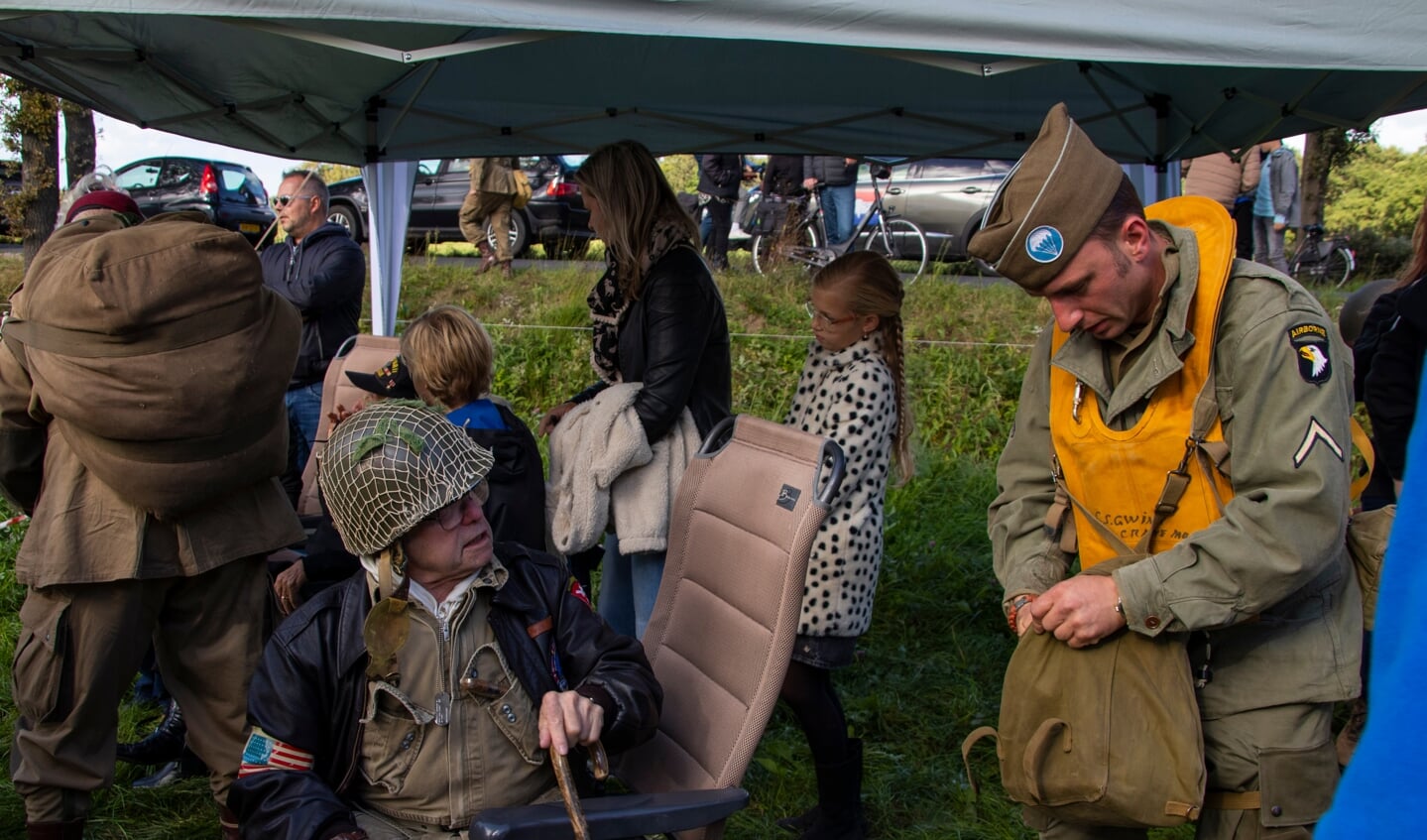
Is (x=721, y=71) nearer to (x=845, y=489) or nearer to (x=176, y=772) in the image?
(x=845, y=489)

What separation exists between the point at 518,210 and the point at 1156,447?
12600 mm

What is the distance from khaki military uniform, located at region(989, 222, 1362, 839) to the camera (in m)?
1.86

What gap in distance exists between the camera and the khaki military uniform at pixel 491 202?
432 inches

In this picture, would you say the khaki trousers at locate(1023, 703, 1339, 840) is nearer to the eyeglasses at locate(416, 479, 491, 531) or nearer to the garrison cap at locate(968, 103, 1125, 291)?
the garrison cap at locate(968, 103, 1125, 291)

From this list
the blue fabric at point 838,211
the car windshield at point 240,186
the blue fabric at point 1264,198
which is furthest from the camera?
the car windshield at point 240,186

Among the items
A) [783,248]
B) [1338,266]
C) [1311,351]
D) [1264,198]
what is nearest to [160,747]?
[1311,351]

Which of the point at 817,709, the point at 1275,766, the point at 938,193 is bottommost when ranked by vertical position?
the point at 817,709

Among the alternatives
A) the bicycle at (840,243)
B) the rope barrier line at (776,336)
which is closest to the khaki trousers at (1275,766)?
the rope barrier line at (776,336)

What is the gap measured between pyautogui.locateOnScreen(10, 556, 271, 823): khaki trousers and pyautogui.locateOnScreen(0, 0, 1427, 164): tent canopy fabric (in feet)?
4.49

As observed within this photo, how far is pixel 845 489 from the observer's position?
3.29 m

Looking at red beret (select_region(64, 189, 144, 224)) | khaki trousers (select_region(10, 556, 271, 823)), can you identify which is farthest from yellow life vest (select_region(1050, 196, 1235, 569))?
red beret (select_region(64, 189, 144, 224))

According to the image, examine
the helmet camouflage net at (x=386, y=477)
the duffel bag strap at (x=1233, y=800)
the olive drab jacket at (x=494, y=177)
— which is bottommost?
the duffel bag strap at (x=1233, y=800)

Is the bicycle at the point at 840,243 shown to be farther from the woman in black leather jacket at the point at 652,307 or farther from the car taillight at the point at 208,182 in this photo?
the car taillight at the point at 208,182

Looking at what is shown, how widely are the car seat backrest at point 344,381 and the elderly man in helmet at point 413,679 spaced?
89.7 inches
